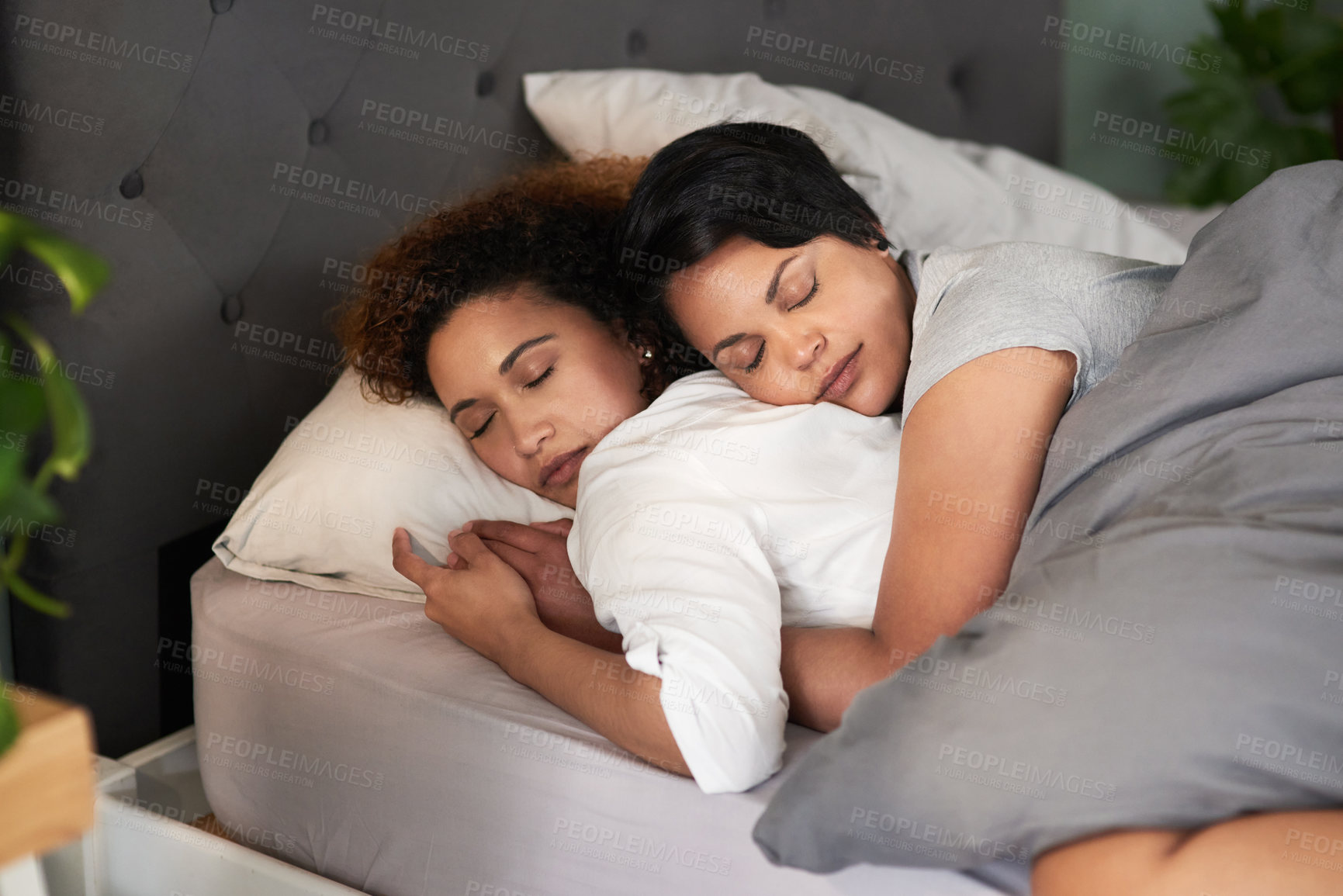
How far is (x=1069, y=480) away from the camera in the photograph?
85 centimetres

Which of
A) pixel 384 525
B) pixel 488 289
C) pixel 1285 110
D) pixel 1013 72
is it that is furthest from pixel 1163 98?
pixel 384 525

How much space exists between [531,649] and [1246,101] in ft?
7.25

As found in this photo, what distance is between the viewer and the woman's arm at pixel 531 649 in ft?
2.84

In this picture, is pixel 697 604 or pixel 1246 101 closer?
pixel 697 604

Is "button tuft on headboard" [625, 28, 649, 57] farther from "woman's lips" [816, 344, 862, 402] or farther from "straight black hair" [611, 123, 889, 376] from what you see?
"woman's lips" [816, 344, 862, 402]

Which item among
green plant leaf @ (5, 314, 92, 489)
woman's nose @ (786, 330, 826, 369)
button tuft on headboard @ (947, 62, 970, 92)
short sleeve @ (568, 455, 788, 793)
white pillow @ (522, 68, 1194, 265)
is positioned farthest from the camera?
button tuft on headboard @ (947, 62, 970, 92)

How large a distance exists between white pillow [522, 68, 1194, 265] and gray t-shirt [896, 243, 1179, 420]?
0.53 meters

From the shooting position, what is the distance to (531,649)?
996mm

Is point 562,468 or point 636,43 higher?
Answer: point 636,43

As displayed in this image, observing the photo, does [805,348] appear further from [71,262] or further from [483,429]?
[71,262]

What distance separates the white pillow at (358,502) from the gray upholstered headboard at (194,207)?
0.52 ft

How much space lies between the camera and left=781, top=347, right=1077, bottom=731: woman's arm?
0.86 meters

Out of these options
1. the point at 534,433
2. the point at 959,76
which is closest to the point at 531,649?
the point at 534,433

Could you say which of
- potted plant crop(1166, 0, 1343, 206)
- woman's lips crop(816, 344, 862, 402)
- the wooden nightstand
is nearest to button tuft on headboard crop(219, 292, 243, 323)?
woman's lips crop(816, 344, 862, 402)
